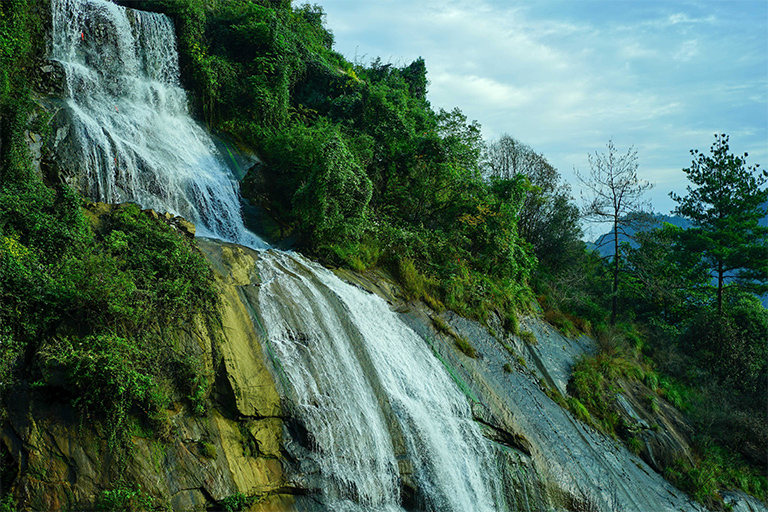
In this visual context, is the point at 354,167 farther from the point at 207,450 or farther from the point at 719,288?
the point at 719,288

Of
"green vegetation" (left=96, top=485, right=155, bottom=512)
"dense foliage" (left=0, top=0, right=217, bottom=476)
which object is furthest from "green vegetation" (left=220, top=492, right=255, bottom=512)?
"dense foliage" (left=0, top=0, right=217, bottom=476)

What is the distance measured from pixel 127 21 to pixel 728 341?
2429 centimetres

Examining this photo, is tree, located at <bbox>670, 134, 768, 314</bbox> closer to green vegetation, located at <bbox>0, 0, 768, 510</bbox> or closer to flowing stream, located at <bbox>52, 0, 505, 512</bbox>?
green vegetation, located at <bbox>0, 0, 768, 510</bbox>

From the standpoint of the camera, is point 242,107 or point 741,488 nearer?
point 741,488

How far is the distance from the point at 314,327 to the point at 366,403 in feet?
5.60

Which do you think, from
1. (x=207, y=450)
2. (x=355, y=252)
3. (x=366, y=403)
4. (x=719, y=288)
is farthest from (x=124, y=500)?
(x=719, y=288)

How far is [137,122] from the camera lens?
12.9 metres

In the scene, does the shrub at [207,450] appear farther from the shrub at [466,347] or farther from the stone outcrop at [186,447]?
the shrub at [466,347]

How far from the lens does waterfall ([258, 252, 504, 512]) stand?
297 inches

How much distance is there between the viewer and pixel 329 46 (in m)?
28.2

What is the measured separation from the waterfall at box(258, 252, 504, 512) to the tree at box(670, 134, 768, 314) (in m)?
16.1

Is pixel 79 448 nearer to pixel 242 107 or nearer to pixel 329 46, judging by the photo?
pixel 242 107

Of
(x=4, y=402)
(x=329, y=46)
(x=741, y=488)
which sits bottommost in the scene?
(x=741, y=488)

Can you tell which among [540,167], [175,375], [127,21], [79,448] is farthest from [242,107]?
[540,167]
